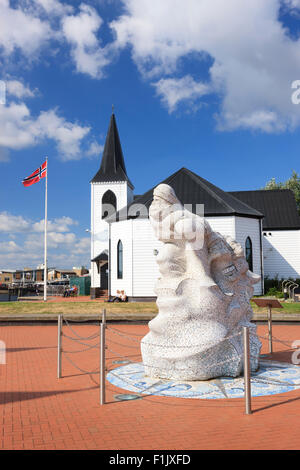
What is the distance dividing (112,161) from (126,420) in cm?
3978

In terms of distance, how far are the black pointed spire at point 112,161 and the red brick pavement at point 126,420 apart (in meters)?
35.0

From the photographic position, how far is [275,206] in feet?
129

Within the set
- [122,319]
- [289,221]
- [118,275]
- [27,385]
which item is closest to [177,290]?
[27,385]

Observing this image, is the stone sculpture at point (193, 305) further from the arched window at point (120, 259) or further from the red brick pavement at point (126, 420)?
the arched window at point (120, 259)

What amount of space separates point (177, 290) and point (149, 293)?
20.3 m

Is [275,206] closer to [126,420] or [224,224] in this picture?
[224,224]

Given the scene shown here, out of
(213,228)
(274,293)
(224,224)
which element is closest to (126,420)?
(213,228)

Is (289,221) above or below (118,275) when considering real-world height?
above

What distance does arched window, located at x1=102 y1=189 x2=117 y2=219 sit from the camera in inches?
1647

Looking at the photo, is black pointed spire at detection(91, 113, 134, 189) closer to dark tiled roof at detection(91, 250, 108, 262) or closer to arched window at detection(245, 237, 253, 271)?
dark tiled roof at detection(91, 250, 108, 262)

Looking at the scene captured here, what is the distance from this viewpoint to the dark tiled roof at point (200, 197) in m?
28.5

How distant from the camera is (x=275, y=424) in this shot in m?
5.70

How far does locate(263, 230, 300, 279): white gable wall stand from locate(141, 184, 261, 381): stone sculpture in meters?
28.4
